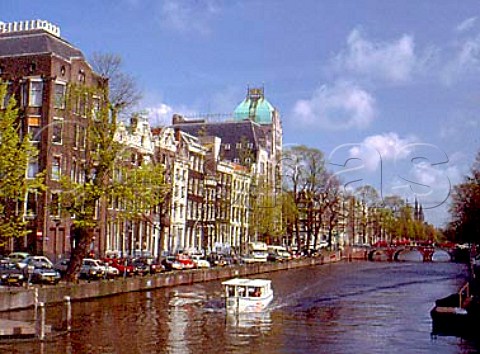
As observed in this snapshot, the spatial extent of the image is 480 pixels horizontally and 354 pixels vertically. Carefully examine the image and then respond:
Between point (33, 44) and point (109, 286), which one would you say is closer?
point (109, 286)

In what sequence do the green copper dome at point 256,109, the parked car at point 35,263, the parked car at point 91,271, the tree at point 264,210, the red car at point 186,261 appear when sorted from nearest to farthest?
the parked car at point 35,263 < the parked car at point 91,271 < the red car at point 186,261 < the tree at point 264,210 < the green copper dome at point 256,109

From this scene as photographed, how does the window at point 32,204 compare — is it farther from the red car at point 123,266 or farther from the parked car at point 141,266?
the parked car at point 141,266

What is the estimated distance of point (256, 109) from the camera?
161 meters

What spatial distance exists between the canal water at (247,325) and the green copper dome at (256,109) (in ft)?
316

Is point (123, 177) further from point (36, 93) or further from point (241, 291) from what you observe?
point (36, 93)

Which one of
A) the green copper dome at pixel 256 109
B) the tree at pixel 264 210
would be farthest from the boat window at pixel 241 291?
the green copper dome at pixel 256 109

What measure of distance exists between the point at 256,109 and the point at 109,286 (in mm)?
109800

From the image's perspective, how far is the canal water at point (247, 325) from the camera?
111 feet

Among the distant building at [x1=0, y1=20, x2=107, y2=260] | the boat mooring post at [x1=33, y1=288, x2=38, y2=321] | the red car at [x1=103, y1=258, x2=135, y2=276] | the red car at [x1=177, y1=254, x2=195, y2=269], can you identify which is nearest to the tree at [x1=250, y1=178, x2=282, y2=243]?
the red car at [x1=177, y1=254, x2=195, y2=269]

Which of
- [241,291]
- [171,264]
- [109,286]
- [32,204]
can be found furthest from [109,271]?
[32,204]

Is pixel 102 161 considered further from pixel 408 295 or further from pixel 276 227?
pixel 276 227

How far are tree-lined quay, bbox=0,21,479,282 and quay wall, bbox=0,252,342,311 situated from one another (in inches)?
109

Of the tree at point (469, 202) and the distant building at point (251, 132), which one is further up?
the distant building at point (251, 132)

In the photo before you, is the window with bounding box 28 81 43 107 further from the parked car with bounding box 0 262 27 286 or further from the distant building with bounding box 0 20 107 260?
the parked car with bounding box 0 262 27 286
